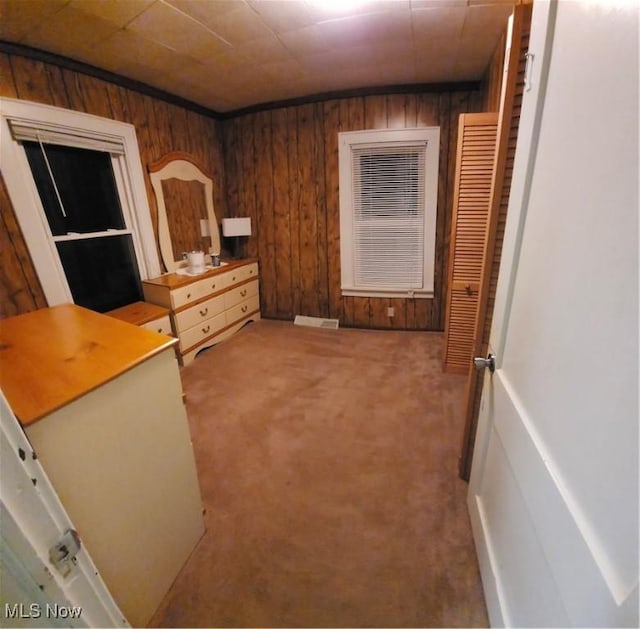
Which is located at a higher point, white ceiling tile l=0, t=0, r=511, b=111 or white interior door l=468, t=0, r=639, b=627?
white ceiling tile l=0, t=0, r=511, b=111

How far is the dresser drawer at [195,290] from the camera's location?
9.04 feet

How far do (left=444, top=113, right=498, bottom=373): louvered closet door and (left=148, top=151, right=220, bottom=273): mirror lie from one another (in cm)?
257

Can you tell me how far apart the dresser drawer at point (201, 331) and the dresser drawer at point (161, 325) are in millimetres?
142

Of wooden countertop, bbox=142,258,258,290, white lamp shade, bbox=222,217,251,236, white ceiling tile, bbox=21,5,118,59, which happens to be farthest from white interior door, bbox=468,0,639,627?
white lamp shade, bbox=222,217,251,236

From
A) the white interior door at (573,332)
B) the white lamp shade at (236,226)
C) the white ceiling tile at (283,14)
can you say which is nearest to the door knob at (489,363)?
the white interior door at (573,332)

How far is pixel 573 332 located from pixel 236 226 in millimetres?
3410

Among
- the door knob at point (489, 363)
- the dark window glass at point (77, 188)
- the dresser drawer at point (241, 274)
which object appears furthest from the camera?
the dresser drawer at point (241, 274)

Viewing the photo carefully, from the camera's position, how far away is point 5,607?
0.57 m

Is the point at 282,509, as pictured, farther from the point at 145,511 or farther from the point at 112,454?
the point at 112,454

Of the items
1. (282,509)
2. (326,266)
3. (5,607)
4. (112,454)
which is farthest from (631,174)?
(326,266)

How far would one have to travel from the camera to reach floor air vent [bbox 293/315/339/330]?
12.1ft

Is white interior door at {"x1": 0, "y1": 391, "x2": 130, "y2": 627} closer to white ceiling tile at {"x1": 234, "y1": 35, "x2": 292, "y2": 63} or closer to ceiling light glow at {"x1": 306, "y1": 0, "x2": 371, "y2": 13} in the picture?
ceiling light glow at {"x1": 306, "y1": 0, "x2": 371, "y2": 13}

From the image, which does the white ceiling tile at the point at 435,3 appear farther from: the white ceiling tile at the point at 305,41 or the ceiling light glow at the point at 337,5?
the white ceiling tile at the point at 305,41

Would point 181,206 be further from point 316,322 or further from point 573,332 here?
point 573,332
